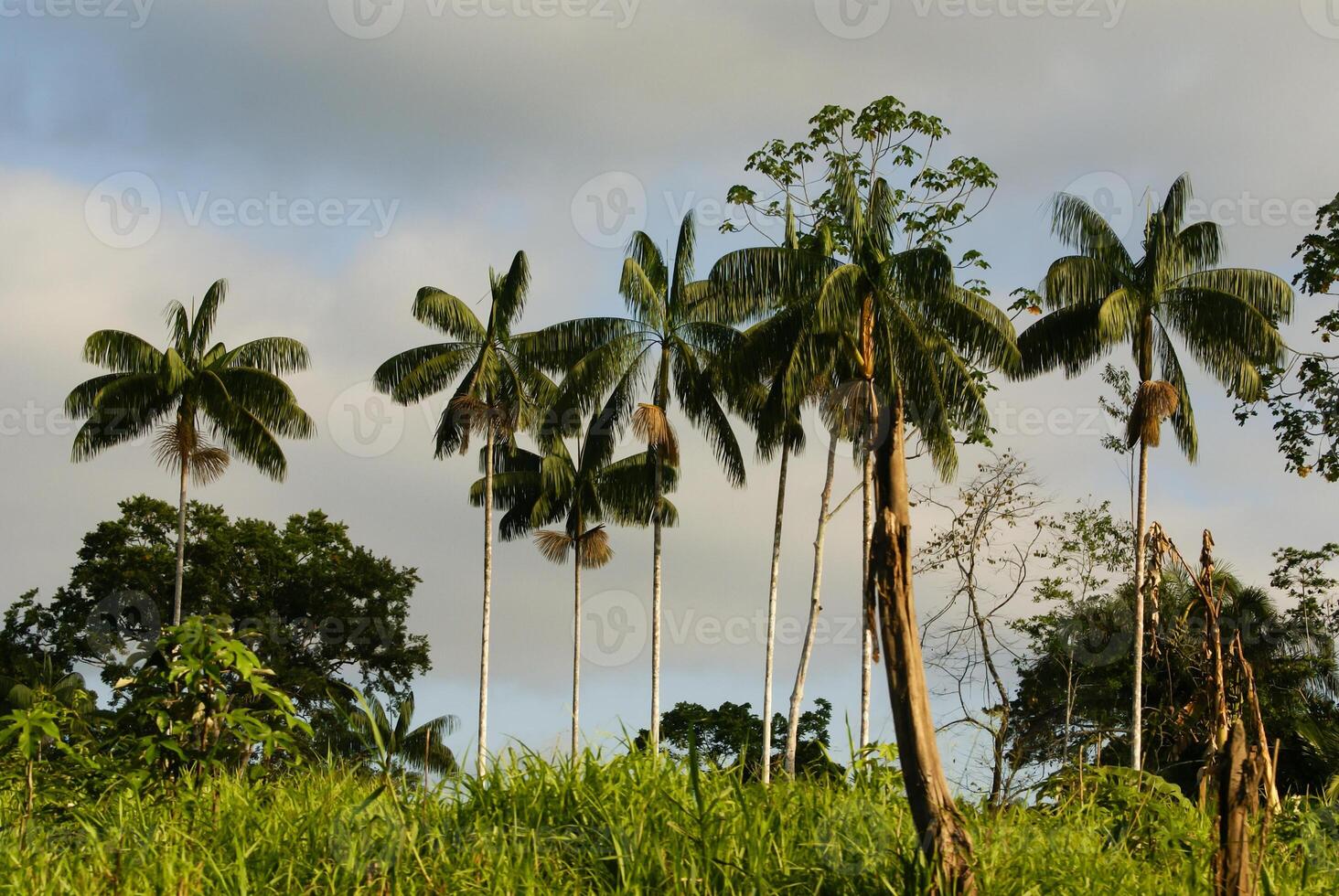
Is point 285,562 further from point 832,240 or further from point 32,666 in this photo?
point 832,240

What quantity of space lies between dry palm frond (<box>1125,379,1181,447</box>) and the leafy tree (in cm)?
2024

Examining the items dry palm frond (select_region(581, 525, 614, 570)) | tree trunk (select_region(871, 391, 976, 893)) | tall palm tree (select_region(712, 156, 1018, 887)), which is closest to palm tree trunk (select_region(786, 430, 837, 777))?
tall palm tree (select_region(712, 156, 1018, 887))

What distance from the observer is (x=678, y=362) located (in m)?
31.9

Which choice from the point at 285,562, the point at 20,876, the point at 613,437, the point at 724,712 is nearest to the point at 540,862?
the point at 20,876

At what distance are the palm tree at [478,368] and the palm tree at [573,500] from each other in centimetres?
270

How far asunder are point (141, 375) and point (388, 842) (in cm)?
3259

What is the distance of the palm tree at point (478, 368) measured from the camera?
115ft

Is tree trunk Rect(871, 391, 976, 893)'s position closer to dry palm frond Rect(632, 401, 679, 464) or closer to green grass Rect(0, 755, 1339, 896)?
green grass Rect(0, 755, 1339, 896)

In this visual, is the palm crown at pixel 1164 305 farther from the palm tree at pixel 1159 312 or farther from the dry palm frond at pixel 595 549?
the dry palm frond at pixel 595 549

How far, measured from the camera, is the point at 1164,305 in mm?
31094

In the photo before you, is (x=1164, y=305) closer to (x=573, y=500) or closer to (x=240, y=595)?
(x=573, y=500)

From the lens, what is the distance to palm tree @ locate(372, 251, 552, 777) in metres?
35.1

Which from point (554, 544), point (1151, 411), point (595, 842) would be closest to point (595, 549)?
point (554, 544)

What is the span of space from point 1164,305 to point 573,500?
17.6 meters
